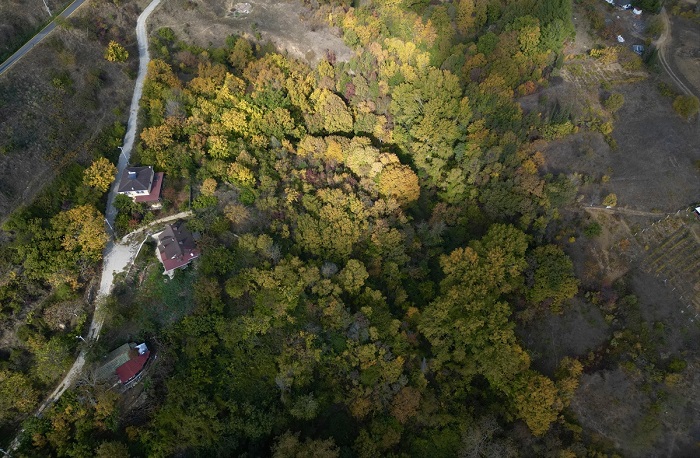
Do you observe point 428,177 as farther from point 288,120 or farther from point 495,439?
point 495,439

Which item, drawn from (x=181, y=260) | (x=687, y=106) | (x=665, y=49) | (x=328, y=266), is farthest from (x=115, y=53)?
(x=665, y=49)

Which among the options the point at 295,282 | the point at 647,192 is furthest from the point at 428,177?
the point at 647,192

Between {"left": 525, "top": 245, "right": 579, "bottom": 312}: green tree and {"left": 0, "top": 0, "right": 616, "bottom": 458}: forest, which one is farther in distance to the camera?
{"left": 525, "top": 245, "right": 579, "bottom": 312}: green tree

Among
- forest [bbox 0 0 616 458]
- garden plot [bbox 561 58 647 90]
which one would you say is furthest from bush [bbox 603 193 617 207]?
garden plot [bbox 561 58 647 90]

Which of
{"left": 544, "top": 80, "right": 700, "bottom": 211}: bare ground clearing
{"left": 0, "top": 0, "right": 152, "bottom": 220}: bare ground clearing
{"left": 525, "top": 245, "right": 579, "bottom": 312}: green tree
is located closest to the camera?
{"left": 525, "top": 245, "right": 579, "bottom": 312}: green tree

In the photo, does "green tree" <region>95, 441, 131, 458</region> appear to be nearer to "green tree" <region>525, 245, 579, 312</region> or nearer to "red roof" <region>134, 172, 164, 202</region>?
"red roof" <region>134, 172, 164, 202</region>

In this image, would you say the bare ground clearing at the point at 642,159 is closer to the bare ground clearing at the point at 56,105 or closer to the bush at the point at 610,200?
the bush at the point at 610,200

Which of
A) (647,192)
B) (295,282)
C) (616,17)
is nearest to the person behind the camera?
(295,282)
